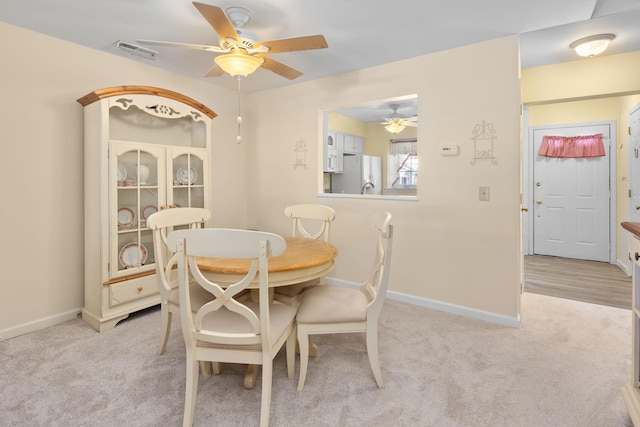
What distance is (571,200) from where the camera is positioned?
5004 millimetres

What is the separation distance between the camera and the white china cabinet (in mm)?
2580

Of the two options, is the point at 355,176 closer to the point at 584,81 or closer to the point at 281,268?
the point at 584,81

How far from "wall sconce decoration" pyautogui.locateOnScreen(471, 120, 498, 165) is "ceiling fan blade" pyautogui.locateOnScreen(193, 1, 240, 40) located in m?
1.96

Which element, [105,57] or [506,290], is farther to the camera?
[105,57]

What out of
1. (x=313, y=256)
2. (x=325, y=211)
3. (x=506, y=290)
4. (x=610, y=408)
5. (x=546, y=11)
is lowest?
(x=610, y=408)

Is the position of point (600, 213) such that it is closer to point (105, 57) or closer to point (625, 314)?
point (625, 314)

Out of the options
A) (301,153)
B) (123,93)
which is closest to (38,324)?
(123,93)

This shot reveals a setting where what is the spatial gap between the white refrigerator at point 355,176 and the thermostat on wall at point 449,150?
300cm

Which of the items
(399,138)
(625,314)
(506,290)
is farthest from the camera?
(399,138)

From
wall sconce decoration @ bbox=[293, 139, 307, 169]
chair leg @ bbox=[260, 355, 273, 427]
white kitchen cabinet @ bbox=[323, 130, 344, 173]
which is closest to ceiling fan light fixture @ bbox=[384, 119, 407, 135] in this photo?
white kitchen cabinet @ bbox=[323, 130, 344, 173]

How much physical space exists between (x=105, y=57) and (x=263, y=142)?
174 cm

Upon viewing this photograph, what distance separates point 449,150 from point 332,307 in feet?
5.86

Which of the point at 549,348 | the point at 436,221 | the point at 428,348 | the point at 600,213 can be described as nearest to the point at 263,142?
the point at 436,221

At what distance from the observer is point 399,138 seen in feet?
22.1
